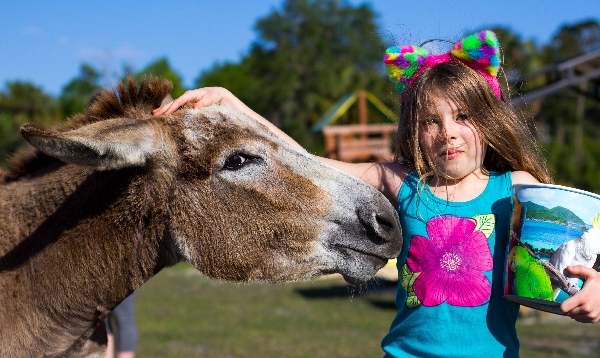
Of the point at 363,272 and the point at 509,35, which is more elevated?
the point at 509,35

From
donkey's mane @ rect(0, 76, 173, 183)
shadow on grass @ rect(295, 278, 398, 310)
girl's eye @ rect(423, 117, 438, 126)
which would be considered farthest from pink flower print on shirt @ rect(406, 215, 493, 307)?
shadow on grass @ rect(295, 278, 398, 310)

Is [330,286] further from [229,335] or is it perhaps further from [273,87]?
[273,87]

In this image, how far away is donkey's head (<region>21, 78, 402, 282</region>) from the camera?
109 inches

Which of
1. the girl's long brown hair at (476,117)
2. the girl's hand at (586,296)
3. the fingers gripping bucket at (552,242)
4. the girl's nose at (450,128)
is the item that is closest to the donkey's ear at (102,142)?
the girl's long brown hair at (476,117)

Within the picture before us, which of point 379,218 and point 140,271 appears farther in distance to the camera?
point 140,271

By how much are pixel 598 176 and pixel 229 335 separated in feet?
86.8

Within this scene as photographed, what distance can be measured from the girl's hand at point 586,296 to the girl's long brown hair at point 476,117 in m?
0.80

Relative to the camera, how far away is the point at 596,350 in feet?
28.9

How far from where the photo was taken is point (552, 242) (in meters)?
2.41

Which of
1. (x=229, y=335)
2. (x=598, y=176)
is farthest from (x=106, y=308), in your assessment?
(x=598, y=176)

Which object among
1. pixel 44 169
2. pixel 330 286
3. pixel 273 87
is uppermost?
pixel 273 87

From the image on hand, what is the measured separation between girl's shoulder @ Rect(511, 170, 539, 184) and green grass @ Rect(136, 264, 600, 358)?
387 centimetres

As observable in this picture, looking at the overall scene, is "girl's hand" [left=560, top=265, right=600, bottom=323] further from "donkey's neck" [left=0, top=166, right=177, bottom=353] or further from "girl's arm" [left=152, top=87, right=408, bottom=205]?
"donkey's neck" [left=0, top=166, right=177, bottom=353]

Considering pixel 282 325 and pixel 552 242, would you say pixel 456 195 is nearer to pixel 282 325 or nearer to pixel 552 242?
pixel 552 242
